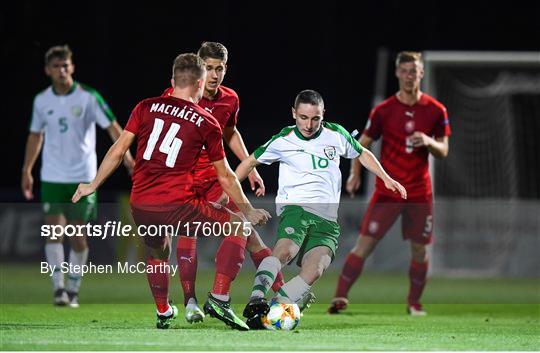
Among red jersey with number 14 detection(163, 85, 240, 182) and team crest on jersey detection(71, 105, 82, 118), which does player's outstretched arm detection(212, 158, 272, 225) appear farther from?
team crest on jersey detection(71, 105, 82, 118)

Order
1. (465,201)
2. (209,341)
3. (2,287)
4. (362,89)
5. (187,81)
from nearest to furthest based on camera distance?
(209,341)
(187,81)
(2,287)
(465,201)
(362,89)

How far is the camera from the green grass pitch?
20.8 feet

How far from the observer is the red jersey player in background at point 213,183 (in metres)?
7.54

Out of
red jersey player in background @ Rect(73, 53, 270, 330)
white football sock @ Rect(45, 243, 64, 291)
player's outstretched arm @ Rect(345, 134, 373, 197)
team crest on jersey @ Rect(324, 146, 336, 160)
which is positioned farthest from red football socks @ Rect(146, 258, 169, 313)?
player's outstretched arm @ Rect(345, 134, 373, 197)

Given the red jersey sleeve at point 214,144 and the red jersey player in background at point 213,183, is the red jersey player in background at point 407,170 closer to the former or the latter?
the red jersey player in background at point 213,183

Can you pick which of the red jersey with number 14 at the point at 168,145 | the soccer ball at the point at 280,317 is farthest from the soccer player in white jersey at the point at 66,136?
the soccer ball at the point at 280,317

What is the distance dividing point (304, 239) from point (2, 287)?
356 cm

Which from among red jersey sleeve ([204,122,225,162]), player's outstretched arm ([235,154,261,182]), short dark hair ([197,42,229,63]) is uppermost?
short dark hair ([197,42,229,63])

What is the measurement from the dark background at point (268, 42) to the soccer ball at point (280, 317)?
32.9 feet

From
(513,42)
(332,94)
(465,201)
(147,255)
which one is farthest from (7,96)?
(147,255)

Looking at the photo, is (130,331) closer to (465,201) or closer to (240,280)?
(240,280)

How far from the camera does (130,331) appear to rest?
6.98 metres

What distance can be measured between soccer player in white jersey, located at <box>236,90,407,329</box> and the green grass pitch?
49cm

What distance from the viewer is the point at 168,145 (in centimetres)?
690
